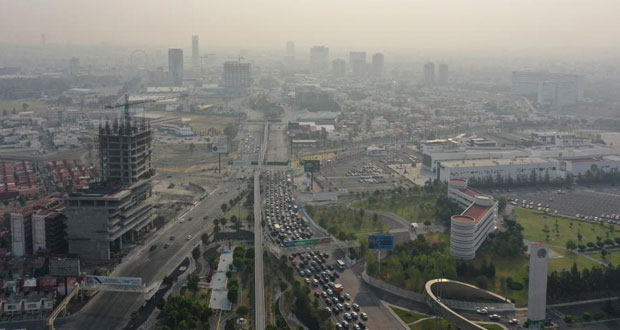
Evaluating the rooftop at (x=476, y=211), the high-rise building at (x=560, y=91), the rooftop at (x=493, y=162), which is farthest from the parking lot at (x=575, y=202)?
the high-rise building at (x=560, y=91)

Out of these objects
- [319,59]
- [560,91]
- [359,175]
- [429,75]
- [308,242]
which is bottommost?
[308,242]

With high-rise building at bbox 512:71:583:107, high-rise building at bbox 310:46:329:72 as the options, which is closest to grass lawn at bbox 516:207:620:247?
high-rise building at bbox 512:71:583:107

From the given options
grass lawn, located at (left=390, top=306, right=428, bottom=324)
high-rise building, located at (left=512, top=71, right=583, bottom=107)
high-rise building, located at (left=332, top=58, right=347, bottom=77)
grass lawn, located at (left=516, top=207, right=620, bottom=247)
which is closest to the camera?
grass lawn, located at (left=390, top=306, right=428, bottom=324)

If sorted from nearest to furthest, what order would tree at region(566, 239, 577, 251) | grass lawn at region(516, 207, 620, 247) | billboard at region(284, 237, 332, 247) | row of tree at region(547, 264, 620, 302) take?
row of tree at region(547, 264, 620, 302), billboard at region(284, 237, 332, 247), tree at region(566, 239, 577, 251), grass lawn at region(516, 207, 620, 247)

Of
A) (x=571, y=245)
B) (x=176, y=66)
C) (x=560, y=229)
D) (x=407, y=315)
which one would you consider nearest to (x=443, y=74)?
(x=176, y=66)

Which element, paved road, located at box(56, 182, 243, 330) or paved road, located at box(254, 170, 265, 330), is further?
paved road, located at box(56, 182, 243, 330)

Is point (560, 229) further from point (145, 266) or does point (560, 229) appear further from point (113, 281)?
point (113, 281)

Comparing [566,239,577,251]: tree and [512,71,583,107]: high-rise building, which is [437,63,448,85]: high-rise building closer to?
[512,71,583,107]: high-rise building

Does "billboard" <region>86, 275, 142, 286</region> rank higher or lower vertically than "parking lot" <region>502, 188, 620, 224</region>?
lower
